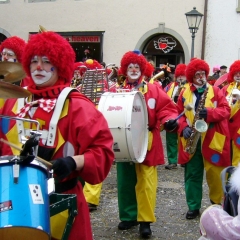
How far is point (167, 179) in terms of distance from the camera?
7562 millimetres

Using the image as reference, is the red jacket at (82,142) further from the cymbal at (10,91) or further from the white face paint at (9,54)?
the white face paint at (9,54)

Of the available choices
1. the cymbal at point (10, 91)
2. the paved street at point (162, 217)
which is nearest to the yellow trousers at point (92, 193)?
the paved street at point (162, 217)

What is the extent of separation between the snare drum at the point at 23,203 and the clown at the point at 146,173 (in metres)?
2.60

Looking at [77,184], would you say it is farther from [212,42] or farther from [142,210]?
[212,42]

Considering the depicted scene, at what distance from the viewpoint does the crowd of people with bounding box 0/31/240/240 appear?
2.64 m

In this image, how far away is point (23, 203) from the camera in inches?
81.6

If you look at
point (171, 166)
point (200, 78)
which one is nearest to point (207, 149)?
point (200, 78)

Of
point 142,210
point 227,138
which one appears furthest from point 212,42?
point 142,210

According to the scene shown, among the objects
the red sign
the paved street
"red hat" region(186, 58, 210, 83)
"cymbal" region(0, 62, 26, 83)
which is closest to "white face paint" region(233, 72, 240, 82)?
"red hat" region(186, 58, 210, 83)

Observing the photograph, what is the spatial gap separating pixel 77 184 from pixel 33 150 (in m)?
0.53

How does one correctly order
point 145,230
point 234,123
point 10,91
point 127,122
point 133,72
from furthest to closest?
point 234,123, point 133,72, point 145,230, point 127,122, point 10,91

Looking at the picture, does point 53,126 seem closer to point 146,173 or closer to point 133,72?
point 146,173

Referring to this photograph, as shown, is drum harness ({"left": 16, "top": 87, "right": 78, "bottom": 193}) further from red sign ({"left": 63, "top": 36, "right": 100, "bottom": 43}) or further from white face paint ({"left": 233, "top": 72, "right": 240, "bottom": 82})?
red sign ({"left": 63, "top": 36, "right": 100, "bottom": 43})

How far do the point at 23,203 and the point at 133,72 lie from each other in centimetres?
333
